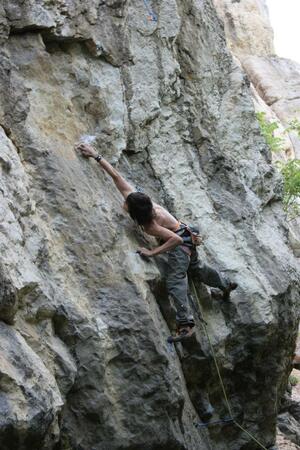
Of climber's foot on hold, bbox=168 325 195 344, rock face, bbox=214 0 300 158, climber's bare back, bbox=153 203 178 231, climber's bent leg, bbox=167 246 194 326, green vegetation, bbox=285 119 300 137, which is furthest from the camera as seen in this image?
rock face, bbox=214 0 300 158

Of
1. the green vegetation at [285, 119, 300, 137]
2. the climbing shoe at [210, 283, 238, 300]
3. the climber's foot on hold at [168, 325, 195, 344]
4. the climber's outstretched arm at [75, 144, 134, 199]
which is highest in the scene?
the green vegetation at [285, 119, 300, 137]

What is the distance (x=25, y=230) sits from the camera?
251 inches

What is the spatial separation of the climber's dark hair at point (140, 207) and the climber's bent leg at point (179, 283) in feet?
2.19

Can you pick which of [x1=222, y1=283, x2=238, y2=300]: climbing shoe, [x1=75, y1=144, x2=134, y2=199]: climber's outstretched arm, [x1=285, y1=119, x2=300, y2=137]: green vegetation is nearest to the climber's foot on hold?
[x1=222, y1=283, x2=238, y2=300]: climbing shoe

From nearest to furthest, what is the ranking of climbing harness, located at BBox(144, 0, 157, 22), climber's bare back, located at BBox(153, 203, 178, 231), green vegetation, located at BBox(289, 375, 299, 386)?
climber's bare back, located at BBox(153, 203, 178, 231) → climbing harness, located at BBox(144, 0, 157, 22) → green vegetation, located at BBox(289, 375, 299, 386)

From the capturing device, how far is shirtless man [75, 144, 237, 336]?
7676 mm

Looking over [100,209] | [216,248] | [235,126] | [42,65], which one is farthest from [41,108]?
[235,126]

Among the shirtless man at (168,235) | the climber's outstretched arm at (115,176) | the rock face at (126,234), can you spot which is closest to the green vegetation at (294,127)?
the rock face at (126,234)

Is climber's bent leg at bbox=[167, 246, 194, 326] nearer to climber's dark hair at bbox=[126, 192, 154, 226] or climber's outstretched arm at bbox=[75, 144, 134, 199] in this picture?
climber's dark hair at bbox=[126, 192, 154, 226]

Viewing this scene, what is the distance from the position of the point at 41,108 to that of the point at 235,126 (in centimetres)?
498

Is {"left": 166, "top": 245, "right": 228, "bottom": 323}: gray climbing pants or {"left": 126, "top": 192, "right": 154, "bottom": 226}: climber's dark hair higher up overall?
{"left": 126, "top": 192, "right": 154, "bottom": 226}: climber's dark hair

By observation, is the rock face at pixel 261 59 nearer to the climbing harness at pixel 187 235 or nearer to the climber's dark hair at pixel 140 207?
the climbing harness at pixel 187 235

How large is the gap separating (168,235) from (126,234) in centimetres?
53

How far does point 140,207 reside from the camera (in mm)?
7594
